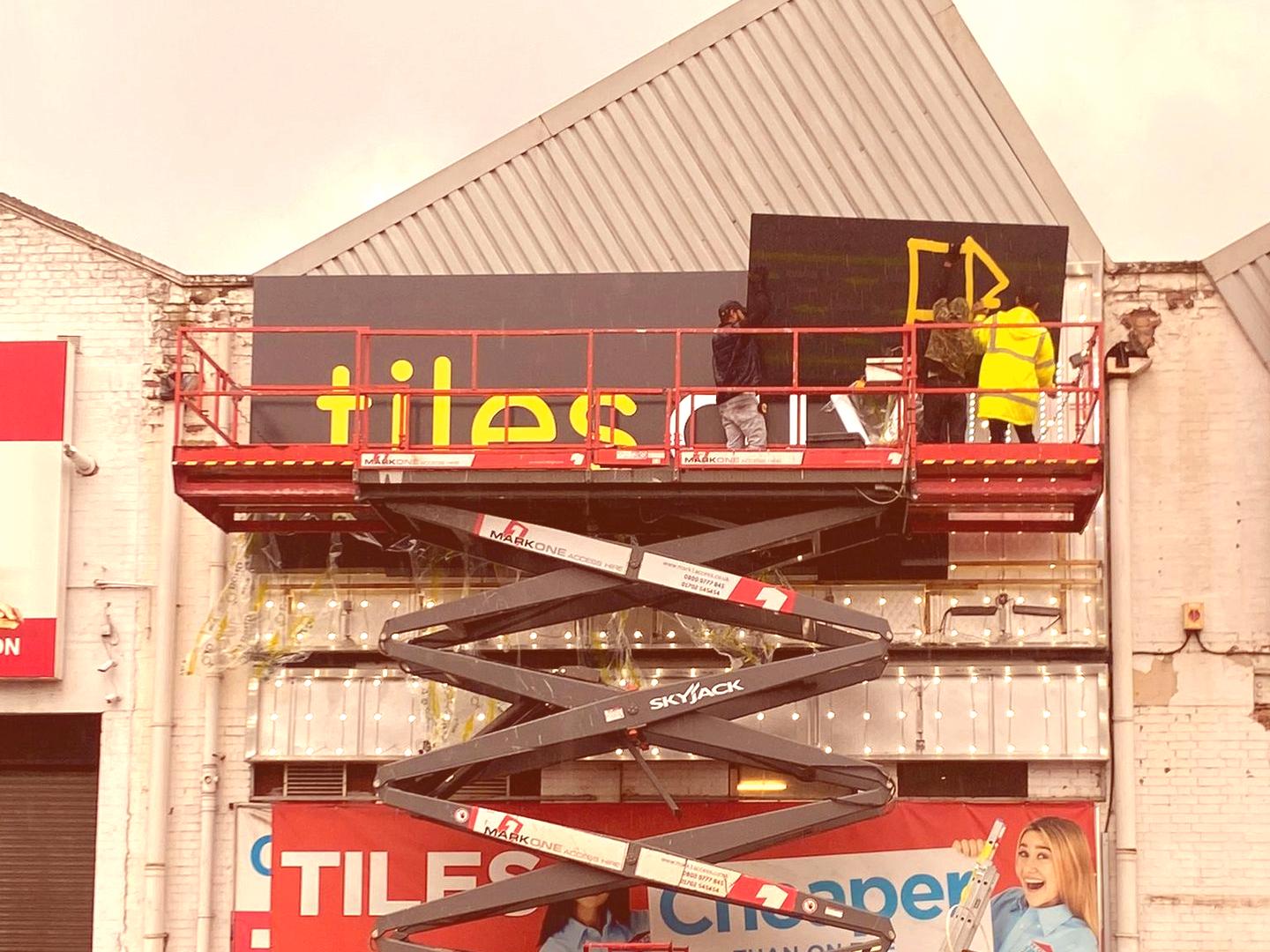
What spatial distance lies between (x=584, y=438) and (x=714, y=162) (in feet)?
9.93

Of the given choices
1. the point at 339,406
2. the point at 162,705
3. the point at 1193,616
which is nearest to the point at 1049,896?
the point at 1193,616

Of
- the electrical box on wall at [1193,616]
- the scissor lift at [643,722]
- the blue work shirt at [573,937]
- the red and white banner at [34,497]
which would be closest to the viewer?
the scissor lift at [643,722]

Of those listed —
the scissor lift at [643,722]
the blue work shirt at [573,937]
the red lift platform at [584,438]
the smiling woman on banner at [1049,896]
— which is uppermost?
the red lift platform at [584,438]

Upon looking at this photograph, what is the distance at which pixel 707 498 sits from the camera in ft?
45.4

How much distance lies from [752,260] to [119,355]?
571 centimetres

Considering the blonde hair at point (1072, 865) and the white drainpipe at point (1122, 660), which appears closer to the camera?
the blonde hair at point (1072, 865)

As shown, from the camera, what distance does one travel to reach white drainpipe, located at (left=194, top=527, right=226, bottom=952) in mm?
15430

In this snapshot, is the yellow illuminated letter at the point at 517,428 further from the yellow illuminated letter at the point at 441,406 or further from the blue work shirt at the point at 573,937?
the blue work shirt at the point at 573,937

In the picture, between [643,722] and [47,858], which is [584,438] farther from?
[47,858]

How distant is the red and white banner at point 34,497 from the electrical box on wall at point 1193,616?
958 cm

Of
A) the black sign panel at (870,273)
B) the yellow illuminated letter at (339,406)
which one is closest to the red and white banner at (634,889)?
the yellow illuminated letter at (339,406)

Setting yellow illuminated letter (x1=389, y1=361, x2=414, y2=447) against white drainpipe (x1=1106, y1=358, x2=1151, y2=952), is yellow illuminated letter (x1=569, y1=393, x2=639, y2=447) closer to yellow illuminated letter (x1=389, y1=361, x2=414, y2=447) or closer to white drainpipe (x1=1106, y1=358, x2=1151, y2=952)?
yellow illuminated letter (x1=389, y1=361, x2=414, y2=447)

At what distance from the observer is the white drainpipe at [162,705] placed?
→ 15.5 metres

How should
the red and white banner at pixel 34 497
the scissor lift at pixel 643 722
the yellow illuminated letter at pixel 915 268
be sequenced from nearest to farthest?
the scissor lift at pixel 643 722
the yellow illuminated letter at pixel 915 268
the red and white banner at pixel 34 497
